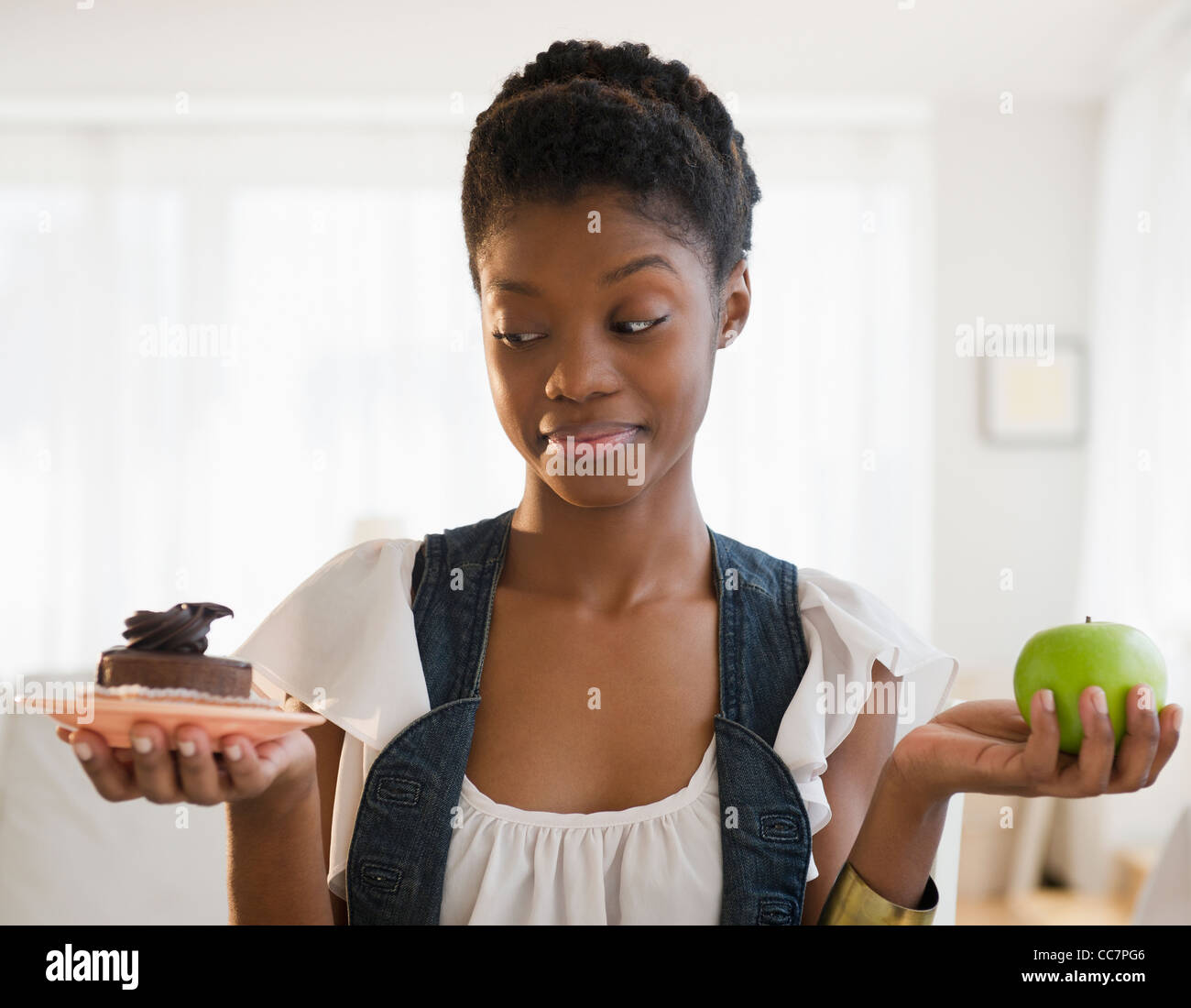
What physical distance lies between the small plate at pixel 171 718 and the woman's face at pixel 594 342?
0.40 meters

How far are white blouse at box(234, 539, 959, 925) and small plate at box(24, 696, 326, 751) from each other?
310 millimetres

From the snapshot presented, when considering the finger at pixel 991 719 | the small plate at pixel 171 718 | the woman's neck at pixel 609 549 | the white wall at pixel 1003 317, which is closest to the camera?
the small plate at pixel 171 718

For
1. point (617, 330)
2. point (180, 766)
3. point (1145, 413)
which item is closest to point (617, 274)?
point (617, 330)

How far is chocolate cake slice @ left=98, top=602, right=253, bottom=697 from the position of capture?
962mm

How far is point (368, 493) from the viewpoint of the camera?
4621 mm

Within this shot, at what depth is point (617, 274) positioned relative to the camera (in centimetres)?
106

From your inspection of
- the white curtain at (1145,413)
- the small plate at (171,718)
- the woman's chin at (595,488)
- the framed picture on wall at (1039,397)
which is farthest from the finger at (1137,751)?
the framed picture on wall at (1039,397)

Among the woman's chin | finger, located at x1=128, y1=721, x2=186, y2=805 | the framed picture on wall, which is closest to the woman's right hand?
finger, located at x1=128, y1=721, x2=186, y2=805

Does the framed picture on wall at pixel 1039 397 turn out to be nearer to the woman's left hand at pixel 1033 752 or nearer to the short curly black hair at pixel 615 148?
the short curly black hair at pixel 615 148

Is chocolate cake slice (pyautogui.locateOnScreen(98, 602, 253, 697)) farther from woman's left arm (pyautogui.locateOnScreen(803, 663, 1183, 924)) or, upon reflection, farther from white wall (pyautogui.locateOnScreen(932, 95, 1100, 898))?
white wall (pyautogui.locateOnScreen(932, 95, 1100, 898))

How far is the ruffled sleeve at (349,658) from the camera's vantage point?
114 cm

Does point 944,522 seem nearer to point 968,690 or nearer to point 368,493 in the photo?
point 968,690

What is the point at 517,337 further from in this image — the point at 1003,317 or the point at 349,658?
the point at 1003,317

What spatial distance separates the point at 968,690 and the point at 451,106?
3100 mm
